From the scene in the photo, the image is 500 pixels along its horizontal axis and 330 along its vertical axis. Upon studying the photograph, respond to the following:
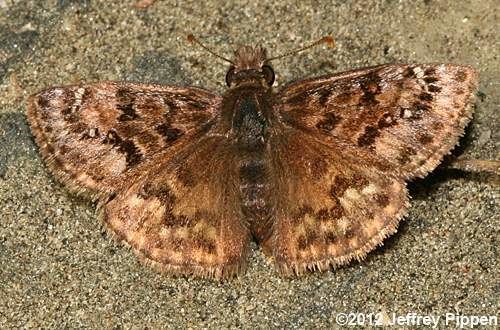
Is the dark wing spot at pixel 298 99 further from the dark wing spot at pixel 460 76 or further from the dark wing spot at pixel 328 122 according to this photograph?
the dark wing spot at pixel 460 76

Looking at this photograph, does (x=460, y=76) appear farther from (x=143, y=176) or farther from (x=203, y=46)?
(x=143, y=176)

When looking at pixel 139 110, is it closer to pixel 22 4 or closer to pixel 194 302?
pixel 194 302

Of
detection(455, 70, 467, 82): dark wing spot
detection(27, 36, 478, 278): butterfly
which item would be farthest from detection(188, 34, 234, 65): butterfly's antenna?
detection(455, 70, 467, 82): dark wing spot

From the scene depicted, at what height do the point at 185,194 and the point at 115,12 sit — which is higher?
the point at 115,12

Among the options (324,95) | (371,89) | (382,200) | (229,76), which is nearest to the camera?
(382,200)

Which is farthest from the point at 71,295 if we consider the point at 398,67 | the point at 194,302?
the point at 398,67

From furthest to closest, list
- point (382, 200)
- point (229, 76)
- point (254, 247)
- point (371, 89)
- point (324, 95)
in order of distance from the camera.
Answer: point (229, 76)
point (254, 247)
point (324, 95)
point (371, 89)
point (382, 200)

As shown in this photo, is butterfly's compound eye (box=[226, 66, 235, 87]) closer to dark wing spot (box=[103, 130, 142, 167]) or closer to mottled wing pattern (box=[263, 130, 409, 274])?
mottled wing pattern (box=[263, 130, 409, 274])

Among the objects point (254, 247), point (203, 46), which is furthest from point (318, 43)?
point (254, 247)

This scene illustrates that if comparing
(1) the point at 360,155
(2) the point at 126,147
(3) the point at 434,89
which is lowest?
(2) the point at 126,147
